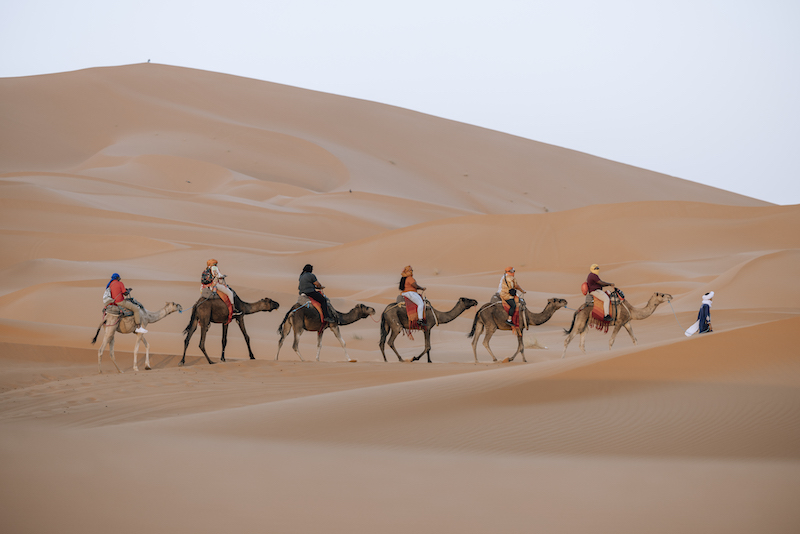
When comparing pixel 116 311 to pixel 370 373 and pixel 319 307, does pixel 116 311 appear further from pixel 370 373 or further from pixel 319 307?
pixel 370 373

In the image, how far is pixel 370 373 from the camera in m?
12.5

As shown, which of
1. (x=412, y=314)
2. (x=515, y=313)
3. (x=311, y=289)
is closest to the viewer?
(x=515, y=313)

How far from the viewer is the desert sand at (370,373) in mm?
5371

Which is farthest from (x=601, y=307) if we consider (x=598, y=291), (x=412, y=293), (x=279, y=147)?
(x=279, y=147)

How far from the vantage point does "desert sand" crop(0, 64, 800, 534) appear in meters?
5.37

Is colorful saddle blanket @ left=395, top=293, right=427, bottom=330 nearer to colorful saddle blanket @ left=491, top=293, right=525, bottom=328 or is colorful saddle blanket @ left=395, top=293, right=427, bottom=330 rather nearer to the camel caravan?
Answer: the camel caravan

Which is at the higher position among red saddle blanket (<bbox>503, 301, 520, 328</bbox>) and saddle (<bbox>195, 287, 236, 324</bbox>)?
red saddle blanket (<bbox>503, 301, 520, 328</bbox>)

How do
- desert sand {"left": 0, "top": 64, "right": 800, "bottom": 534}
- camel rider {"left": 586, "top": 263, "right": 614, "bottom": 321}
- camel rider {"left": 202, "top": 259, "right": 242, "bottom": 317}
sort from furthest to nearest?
camel rider {"left": 586, "top": 263, "right": 614, "bottom": 321} → camel rider {"left": 202, "top": 259, "right": 242, "bottom": 317} → desert sand {"left": 0, "top": 64, "right": 800, "bottom": 534}

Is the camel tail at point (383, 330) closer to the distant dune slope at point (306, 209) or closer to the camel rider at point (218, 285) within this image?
the camel rider at point (218, 285)

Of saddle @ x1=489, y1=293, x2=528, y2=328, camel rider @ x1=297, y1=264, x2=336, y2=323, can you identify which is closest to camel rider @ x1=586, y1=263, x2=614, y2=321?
saddle @ x1=489, y1=293, x2=528, y2=328

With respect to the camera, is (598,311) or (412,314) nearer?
(412,314)

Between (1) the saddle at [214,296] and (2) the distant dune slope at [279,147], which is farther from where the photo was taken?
(2) the distant dune slope at [279,147]

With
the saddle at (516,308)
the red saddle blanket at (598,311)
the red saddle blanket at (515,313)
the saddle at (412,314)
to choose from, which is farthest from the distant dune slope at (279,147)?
the red saddle blanket at (515,313)

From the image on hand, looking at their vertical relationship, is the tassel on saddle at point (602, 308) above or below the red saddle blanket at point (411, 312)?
above
